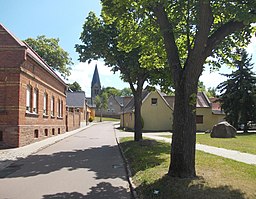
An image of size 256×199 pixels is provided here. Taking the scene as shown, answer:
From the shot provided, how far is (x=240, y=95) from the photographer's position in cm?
3659

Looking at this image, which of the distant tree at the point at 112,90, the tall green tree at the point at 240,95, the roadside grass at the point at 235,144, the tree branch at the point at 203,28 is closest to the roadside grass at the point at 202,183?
the tree branch at the point at 203,28

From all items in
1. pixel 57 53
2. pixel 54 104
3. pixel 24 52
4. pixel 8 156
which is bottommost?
pixel 8 156

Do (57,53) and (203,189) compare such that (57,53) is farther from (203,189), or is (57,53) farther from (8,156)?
(203,189)

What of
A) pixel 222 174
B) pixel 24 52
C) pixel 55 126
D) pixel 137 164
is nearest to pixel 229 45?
pixel 222 174

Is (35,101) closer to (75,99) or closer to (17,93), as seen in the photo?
(17,93)

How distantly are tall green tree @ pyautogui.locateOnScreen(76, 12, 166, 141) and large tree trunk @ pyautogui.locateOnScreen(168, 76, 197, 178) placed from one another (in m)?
11.6

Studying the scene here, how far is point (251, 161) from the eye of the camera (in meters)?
12.4

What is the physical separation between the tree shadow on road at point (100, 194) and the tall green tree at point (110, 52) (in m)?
12.5

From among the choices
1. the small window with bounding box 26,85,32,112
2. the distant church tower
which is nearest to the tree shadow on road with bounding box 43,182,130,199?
the small window with bounding box 26,85,32,112

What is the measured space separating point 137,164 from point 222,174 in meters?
3.48

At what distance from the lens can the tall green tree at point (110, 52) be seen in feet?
66.6

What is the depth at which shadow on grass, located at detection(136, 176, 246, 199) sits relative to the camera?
6.81 m

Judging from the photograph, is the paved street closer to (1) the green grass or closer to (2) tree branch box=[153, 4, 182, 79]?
(2) tree branch box=[153, 4, 182, 79]

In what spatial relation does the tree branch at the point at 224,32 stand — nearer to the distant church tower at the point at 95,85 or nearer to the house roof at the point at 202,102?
the house roof at the point at 202,102
